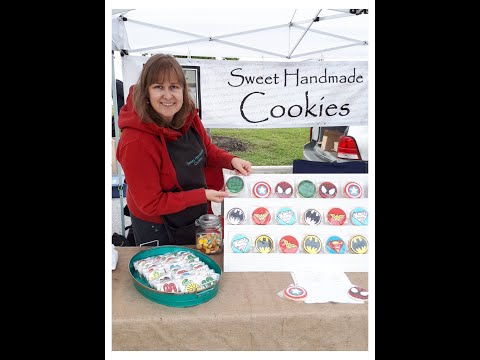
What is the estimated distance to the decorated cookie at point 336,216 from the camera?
55.8 inches

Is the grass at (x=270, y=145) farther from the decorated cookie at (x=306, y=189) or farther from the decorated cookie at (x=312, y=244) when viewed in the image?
the decorated cookie at (x=312, y=244)

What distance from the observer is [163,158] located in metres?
1.62

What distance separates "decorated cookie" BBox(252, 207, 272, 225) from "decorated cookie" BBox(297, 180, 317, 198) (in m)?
0.18

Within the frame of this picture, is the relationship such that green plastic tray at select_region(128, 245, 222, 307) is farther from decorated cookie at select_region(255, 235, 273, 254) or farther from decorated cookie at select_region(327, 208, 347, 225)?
decorated cookie at select_region(327, 208, 347, 225)

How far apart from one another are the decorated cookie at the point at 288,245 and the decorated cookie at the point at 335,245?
13 centimetres

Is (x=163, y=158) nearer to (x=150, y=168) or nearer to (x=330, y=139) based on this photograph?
(x=150, y=168)

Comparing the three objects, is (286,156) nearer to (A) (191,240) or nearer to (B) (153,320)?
(A) (191,240)

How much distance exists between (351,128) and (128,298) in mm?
3374

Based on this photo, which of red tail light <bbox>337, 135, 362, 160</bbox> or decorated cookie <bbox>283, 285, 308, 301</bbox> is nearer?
decorated cookie <bbox>283, 285, 308, 301</bbox>

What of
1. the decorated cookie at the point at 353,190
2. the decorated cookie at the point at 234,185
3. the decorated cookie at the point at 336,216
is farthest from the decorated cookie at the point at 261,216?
the decorated cookie at the point at 353,190

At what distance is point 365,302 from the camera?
1209 millimetres

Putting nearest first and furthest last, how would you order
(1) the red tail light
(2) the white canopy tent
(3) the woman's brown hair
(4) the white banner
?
(3) the woman's brown hair, (2) the white canopy tent, (4) the white banner, (1) the red tail light

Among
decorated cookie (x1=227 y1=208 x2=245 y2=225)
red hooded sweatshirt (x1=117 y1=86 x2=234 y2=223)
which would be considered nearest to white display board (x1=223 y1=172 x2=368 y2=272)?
decorated cookie (x1=227 y1=208 x2=245 y2=225)

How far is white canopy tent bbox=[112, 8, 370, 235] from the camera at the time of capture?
2.92 m
